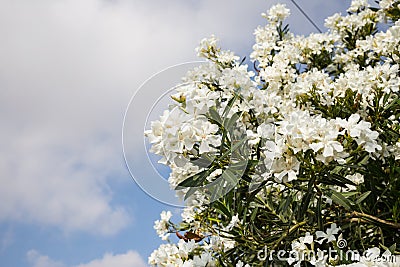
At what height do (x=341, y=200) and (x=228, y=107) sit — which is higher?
(x=228, y=107)

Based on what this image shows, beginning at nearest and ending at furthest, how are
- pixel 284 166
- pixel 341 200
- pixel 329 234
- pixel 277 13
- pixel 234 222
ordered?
pixel 284 166
pixel 341 200
pixel 329 234
pixel 234 222
pixel 277 13

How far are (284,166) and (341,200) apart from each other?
262 mm

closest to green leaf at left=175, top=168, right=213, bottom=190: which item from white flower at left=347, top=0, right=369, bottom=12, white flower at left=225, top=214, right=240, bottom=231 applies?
white flower at left=225, top=214, right=240, bottom=231

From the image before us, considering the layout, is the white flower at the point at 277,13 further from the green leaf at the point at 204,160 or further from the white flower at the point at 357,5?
the green leaf at the point at 204,160

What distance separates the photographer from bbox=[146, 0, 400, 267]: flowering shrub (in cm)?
143

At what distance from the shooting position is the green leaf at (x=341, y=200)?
5.05 feet

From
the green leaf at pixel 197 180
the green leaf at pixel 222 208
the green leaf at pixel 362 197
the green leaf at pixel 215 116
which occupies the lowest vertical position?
the green leaf at pixel 362 197

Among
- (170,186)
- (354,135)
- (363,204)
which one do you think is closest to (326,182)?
(354,135)

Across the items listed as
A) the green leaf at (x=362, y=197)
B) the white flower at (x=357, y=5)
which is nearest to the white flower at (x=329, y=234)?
the green leaf at (x=362, y=197)

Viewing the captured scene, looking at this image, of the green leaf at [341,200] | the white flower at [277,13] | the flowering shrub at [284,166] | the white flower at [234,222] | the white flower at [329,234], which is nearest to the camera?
the flowering shrub at [284,166]

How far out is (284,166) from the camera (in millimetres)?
1420

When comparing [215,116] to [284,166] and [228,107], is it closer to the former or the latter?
[228,107]

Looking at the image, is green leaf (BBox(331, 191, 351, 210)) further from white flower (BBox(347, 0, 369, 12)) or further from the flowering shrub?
white flower (BBox(347, 0, 369, 12))

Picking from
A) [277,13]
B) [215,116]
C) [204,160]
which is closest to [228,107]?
[215,116]
